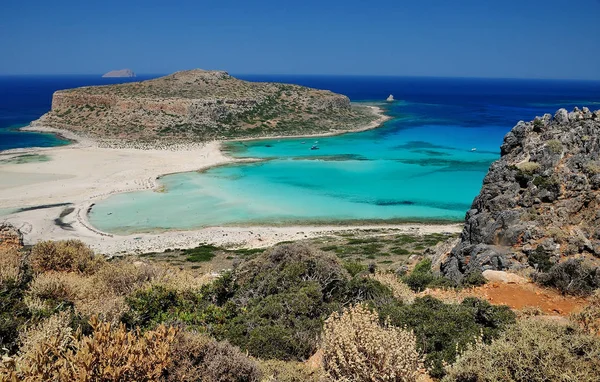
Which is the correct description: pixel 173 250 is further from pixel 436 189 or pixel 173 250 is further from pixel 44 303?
pixel 436 189

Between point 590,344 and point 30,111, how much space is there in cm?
14196

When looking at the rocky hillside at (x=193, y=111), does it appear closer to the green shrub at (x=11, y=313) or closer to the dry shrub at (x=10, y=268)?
the dry shrub at (x=10, y=268)

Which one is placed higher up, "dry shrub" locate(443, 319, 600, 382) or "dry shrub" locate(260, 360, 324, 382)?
"dry shrub" locate(443, 319, 600, 382)

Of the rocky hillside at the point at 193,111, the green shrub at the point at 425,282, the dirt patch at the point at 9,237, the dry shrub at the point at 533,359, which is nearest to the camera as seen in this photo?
the dry shrub at the point at 533,359

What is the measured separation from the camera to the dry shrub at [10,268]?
37.7 ft

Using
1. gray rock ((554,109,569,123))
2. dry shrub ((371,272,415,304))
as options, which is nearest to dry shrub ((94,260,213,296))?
dry shrub ((371,272,415,304))

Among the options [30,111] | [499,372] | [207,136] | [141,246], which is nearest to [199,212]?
[141,246]

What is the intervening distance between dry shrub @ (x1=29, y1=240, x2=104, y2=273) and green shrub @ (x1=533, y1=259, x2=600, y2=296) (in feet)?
52.6

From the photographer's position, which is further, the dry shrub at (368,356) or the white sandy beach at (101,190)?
the white sandy beach at (101,190)

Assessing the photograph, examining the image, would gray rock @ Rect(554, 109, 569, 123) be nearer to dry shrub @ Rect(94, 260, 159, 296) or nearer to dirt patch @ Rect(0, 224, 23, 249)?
dry shrub @ Rect(94, 260, 159, 296)

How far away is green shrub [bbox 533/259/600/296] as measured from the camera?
37.7ft

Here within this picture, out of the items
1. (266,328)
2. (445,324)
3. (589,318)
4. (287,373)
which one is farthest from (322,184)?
(287,373)

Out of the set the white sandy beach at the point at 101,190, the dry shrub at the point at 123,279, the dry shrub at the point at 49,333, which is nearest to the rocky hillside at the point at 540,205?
the dry shrub at the point at 123,279

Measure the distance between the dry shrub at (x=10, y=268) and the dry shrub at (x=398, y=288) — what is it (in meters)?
11.0
